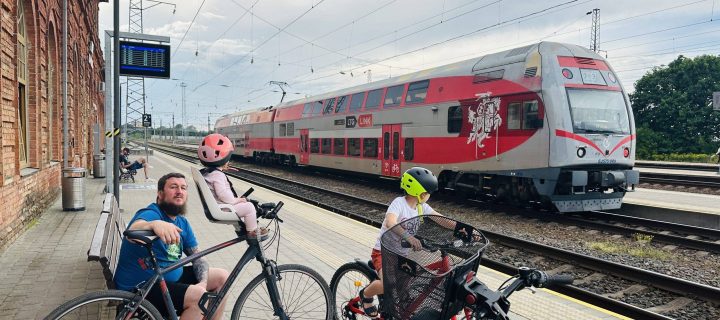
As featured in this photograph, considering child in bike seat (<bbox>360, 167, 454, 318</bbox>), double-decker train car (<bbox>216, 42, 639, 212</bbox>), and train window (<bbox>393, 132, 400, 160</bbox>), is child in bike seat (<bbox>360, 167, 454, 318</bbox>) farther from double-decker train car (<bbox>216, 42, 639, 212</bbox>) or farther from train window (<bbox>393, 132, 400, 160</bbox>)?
train window (<bbox>393, 132, 400, 160</bbox>)

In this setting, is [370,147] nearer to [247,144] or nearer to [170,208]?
[170,208]

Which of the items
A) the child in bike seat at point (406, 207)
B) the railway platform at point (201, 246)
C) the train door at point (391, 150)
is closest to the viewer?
the child in bike seat at point (406, 207)

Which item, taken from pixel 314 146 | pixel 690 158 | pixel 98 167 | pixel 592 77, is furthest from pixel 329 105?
pixel 690 158

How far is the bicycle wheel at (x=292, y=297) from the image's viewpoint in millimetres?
3318

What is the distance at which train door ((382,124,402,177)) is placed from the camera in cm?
1538

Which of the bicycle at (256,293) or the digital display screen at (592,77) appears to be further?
the digital display screen at (592,77)

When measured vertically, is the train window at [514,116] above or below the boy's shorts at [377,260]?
above

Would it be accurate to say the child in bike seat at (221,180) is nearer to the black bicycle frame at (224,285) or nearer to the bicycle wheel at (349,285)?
the black bicycle frame at (224,285)

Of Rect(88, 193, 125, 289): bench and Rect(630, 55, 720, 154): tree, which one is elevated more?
Rect(630, 55, 720, 154): tree

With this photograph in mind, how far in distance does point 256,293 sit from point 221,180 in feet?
2.52

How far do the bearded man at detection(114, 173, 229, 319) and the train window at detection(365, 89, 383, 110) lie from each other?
44.7 feet

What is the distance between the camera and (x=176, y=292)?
309 centimetres

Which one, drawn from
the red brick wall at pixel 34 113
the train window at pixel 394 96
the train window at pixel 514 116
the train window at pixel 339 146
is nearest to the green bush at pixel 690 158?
the train window at pixel 339 146

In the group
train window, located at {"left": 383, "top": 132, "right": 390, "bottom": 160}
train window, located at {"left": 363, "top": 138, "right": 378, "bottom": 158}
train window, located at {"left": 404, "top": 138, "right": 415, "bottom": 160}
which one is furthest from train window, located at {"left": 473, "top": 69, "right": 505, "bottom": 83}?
train window, located at {"left": 363, "top": 138, "right": 378, "bottom": 158}
